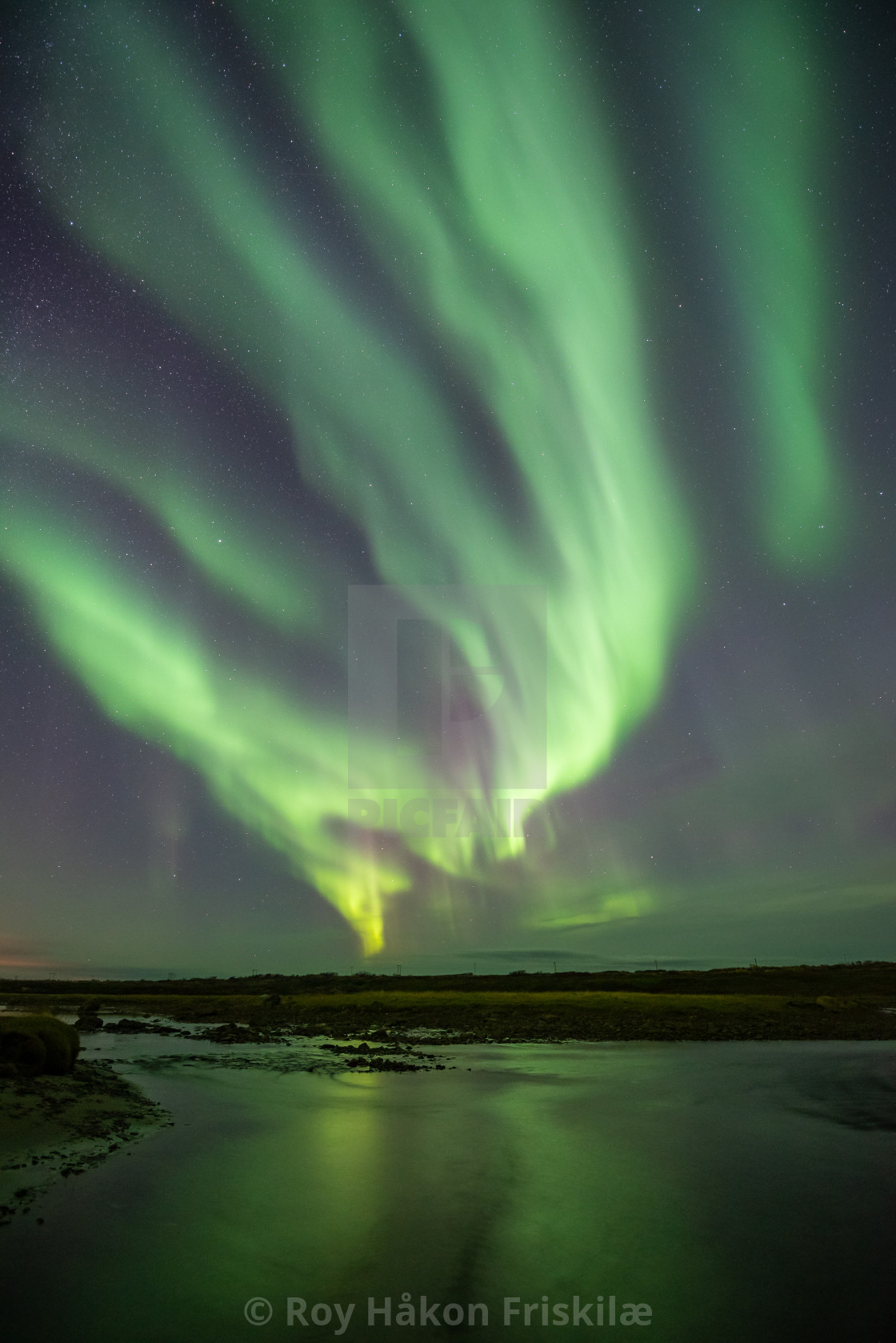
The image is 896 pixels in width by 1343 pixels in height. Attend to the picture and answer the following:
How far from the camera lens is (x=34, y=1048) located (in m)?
24.0

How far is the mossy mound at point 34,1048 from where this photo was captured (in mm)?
23531

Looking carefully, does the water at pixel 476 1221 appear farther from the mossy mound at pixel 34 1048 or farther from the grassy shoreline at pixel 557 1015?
the grassy shoreline at pixel 557 1015

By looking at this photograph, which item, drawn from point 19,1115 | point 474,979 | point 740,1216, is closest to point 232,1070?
point 19,1115

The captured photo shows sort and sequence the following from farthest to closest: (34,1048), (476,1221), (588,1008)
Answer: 1. (588,1008)
2. (34,1048)
3. (476,1221)

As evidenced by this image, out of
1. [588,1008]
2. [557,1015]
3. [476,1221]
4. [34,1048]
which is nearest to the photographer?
[476,1221]

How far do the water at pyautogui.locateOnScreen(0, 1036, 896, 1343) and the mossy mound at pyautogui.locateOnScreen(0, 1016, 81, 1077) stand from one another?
11.4 feet

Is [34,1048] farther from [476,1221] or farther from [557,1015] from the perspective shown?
[557,1015]

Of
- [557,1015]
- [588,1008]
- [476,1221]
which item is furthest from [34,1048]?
[588,1008]

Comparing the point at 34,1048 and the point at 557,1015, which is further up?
the point at 34,1048

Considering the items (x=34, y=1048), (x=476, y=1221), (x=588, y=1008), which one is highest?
(x=34, y=1048)

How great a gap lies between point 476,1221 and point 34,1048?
16764mm

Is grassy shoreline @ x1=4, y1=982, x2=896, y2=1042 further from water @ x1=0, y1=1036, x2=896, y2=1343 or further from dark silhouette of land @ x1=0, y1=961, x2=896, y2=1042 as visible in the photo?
water @ x1=0, y1=1036, x2=896, y2=1343

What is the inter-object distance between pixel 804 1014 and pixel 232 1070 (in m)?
48.9

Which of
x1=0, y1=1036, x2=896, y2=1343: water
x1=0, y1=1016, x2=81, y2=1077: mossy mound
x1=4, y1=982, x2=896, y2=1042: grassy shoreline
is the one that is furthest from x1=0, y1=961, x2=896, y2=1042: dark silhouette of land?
x1=0, y1=1036, x2=896, y2=1343: water
